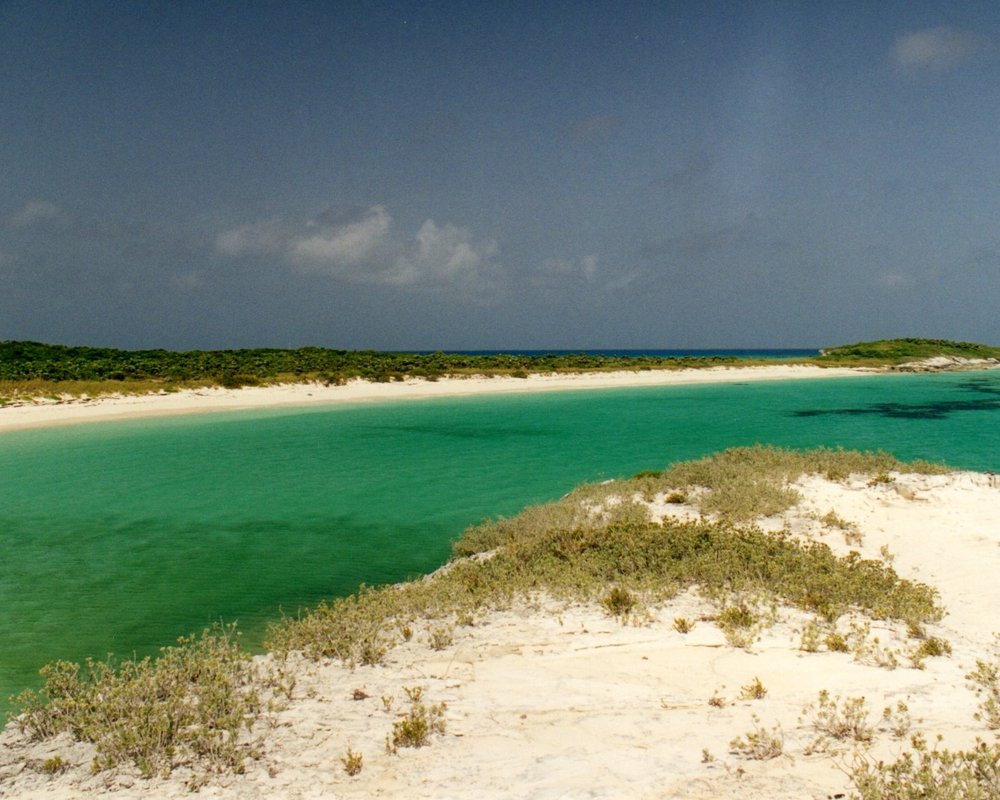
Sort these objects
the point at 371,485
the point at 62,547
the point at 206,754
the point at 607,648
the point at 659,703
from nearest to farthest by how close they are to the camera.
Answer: the point at 206,754
the point at 659,703
the point at 607,648
the point at 62,547
the point at 371,485

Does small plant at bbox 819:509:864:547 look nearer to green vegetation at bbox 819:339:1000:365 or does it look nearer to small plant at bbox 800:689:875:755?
small plant at bbox 800:689:875:755

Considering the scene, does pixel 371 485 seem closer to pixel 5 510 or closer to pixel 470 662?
pixel 5 510

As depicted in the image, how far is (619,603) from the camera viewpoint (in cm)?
909

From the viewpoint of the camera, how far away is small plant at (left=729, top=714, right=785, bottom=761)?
5.46 m

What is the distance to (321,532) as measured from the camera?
16281 millimetres

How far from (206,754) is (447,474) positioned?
18049mm

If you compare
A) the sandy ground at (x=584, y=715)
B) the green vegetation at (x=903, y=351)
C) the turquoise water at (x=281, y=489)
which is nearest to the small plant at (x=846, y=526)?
the sandy ground at (x=584, y=715)

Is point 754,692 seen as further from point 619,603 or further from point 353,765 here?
point 353,765

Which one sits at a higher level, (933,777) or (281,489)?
(933,777)

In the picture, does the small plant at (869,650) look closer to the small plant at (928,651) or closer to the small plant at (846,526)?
the small plant at (928,651)

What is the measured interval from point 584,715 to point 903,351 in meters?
136

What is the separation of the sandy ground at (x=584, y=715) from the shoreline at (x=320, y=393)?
37516mm

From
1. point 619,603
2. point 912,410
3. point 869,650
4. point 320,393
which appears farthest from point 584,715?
point 320,393

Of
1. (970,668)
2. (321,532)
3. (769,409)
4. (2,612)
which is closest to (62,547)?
(2,612)
